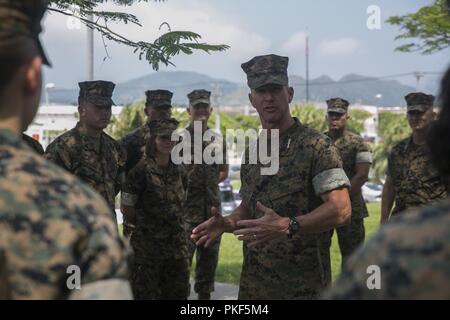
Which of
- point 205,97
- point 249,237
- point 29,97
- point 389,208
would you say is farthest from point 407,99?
point 29,97

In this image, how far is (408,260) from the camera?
1.16 meters

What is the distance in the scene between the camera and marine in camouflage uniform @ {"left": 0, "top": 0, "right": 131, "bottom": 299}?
1345 mm

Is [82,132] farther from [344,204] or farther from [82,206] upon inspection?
[82,206]

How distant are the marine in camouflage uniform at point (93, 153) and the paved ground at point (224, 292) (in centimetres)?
229

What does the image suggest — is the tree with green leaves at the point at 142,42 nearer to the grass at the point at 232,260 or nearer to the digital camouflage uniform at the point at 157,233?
the digital camouflage uniform at the point at 157,233

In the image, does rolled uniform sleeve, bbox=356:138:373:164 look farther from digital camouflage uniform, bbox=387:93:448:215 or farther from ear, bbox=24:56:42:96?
ear, bbox=24:56:42:96

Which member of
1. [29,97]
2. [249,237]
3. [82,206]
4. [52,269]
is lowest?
[249,237]

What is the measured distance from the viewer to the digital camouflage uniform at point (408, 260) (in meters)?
1.14

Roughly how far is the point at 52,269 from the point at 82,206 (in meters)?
0.15

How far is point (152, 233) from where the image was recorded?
521cm

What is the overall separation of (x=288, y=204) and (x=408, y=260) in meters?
2.22

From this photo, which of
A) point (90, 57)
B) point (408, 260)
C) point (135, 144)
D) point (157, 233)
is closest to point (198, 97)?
point (135, 144)

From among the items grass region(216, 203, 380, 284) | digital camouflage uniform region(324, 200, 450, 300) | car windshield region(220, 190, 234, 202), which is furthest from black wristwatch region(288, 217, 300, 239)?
car windshield region(220, 190, 234, 202)

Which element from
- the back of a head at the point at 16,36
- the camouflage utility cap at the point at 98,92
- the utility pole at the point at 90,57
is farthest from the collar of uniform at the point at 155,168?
the utility pole at the point at 90,57
